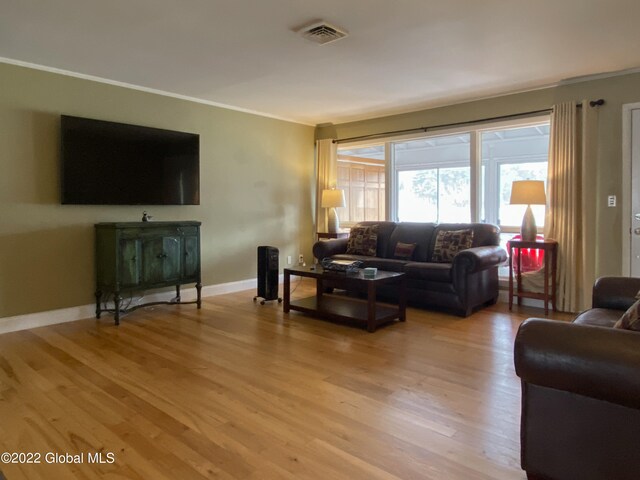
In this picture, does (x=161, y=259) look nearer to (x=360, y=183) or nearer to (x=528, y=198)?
(x=360, y=183)

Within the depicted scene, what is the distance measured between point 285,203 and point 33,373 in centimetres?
410

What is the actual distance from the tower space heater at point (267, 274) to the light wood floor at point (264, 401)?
0.99m

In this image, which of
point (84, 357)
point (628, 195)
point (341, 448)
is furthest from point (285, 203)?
point (341, 448)

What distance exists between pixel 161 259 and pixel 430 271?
108 inches

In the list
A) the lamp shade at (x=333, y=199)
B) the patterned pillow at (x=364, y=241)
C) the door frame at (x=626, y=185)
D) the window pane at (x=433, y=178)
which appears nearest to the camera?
the door frame at (x=626, y=185)

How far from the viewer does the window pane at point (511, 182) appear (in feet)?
16.5

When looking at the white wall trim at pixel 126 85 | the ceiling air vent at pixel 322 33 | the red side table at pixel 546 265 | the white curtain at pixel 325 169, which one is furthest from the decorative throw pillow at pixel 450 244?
the white wall trim at pixel 126 85

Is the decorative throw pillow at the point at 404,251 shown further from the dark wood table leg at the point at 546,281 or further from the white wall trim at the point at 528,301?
the dark wood table leg at the point at 546,281

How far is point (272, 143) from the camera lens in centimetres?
625

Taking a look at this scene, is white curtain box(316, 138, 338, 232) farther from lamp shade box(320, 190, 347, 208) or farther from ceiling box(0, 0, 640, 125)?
ceiling box(0, 0, 640, 125)

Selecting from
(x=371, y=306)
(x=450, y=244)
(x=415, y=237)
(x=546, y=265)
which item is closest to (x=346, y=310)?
(x=371, y=306)

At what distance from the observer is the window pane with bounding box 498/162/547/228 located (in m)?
5.03

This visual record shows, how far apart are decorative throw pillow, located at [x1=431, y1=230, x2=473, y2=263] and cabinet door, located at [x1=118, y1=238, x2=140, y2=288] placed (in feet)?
10.3

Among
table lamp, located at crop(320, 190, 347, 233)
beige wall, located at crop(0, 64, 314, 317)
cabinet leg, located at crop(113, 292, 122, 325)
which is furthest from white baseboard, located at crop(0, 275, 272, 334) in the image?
table lamp, located at crop(320, 190, 347, 233)
